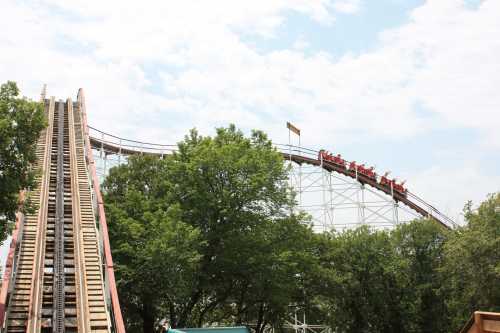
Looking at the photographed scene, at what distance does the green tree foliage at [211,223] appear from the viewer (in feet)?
76.5

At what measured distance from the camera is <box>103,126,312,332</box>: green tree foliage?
76.5 ft

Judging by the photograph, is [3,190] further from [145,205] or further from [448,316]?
[448,316]

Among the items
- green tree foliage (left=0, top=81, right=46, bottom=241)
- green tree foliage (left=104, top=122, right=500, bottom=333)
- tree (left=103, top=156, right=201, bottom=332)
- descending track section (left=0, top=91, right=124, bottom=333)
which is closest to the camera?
descending track section (left=0, top=91, right=124, bottom=333)

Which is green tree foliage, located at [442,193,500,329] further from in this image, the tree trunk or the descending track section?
the descending track section

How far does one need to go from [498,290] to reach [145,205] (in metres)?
16.4

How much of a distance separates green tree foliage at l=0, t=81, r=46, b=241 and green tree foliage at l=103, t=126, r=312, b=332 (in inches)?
267

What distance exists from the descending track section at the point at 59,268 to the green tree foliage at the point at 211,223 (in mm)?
2580

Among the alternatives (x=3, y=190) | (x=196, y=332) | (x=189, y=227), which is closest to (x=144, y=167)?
(x=189, y=227)

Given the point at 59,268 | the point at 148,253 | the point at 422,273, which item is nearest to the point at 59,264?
the point at 59,268

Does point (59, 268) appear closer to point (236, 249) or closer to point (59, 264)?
point (59, 264)

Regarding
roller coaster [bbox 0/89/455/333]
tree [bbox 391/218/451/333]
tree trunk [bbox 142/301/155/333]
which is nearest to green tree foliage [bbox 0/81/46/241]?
roller coaster [bbox 0/89/455/333]

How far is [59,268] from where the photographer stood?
1708 cm

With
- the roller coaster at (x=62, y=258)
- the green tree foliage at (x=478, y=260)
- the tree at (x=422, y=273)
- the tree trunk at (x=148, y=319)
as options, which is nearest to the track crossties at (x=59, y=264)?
the roller coaster at (x=62, y=258)

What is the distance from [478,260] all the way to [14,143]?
20725mm
